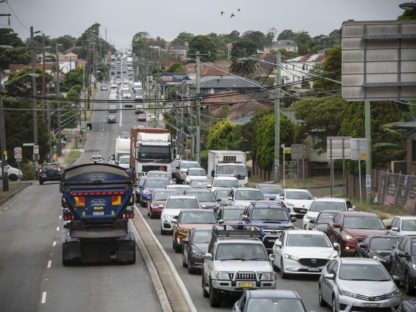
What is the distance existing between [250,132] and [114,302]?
6702 centimetres

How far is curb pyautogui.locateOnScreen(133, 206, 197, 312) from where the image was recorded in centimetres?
2045

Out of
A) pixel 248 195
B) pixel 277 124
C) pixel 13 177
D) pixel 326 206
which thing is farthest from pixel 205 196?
pixel 13 177

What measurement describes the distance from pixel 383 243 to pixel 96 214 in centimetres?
918

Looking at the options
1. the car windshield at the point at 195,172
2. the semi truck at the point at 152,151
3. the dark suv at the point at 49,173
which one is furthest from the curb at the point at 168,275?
the dark suv at the point at 49,173

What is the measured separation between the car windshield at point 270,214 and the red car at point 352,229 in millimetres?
1908

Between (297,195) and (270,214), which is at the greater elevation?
(270,214)

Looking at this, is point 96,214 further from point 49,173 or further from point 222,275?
point 49,173

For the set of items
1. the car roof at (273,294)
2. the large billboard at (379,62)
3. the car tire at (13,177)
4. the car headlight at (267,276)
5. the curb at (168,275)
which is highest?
the large billboard at (379,62)

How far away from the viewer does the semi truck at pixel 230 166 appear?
59156 millimetres

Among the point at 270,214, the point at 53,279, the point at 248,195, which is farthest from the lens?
the point at 248,195

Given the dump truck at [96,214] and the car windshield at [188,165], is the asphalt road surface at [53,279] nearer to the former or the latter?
the dump truck at [96,214]

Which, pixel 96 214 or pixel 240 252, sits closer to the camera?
pixel 240 252

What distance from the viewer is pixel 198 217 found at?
31.5 meters

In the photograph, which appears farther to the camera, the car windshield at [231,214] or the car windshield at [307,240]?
the car windshield at [231,214]
